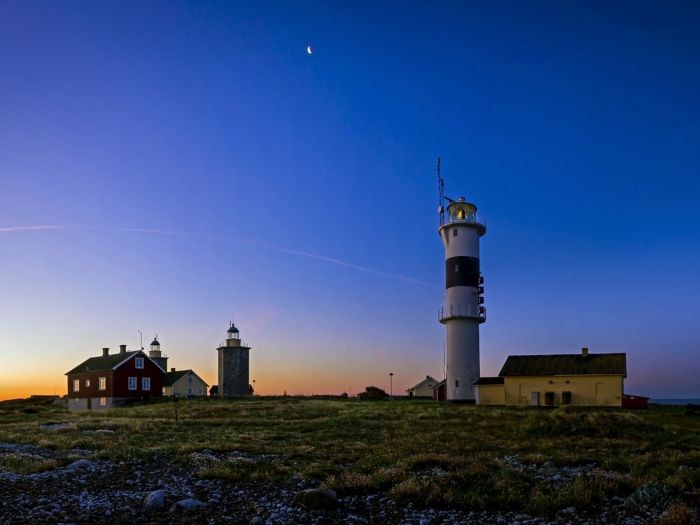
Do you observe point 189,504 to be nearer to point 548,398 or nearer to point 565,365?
point 548,398

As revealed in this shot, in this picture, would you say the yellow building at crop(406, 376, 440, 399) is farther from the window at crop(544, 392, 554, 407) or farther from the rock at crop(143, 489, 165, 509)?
the rock at crop(143, 489, 165, 509)

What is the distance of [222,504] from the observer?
1148 cm

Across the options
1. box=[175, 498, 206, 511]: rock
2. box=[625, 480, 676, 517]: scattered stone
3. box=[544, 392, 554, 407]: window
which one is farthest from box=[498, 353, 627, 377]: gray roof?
box=[175, 498, 206, 511]: rock

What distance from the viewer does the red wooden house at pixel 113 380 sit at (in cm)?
6028

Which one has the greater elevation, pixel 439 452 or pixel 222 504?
pixel 222 504

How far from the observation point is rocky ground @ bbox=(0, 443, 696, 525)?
10195mm

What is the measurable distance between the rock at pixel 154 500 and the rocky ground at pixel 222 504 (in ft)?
0.06

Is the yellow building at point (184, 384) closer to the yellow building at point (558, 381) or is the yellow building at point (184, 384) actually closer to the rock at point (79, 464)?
the yellow building at point (558, 381)

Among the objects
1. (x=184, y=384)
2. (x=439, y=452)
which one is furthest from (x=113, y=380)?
(x=439, y=452)

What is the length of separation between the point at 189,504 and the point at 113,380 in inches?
2115

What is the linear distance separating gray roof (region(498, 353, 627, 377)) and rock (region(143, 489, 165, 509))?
4329 cm

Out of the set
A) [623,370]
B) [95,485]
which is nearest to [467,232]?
[623,370]

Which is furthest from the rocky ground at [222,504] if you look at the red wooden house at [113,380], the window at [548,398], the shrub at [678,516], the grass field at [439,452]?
the red wooden house at [113,380]

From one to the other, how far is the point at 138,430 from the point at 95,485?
1424 cm
